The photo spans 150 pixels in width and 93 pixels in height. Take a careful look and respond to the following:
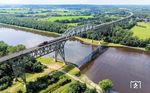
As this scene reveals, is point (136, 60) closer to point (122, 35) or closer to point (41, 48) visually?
point (122, 35)

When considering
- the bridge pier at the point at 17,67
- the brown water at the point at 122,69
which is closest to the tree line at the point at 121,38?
the brown water at the point at 122,69

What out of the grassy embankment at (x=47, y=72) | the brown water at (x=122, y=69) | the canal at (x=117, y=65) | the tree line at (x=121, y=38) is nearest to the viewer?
the grassy embankment at (x=47, y=72)

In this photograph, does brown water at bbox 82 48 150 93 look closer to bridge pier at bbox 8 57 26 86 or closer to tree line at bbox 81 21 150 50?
tree line at bbox 81 21 150 50

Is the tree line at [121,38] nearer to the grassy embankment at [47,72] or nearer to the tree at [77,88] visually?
the grassy embankment at [47,72]

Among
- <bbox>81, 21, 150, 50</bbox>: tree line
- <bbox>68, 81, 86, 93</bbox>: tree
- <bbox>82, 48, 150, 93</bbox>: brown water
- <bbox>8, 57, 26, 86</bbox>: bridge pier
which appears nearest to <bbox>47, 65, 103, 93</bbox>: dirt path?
<bbox>82, 48, 150, 93</bbox>: brown water

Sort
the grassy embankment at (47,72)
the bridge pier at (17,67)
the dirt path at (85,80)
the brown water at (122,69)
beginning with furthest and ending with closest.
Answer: the brown water at (122,69), the dirt path at (85,80), the bridge pier at (17,67), the grassy embankment at (47,72)

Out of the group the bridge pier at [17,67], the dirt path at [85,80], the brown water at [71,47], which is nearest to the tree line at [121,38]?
the brown water at [71,47]

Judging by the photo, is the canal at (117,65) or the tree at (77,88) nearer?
the tree at (77,88)

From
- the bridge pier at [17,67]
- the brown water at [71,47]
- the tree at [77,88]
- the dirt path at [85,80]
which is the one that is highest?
the bridge pier at [17,67]

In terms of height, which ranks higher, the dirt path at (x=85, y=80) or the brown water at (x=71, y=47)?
the dirt path at (x=85, y=80)
